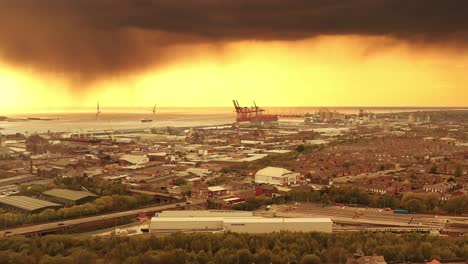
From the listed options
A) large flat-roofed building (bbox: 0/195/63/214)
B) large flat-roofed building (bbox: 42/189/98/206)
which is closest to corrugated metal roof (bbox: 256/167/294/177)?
large flat-roofed building (bbox: 42/189/98/206)

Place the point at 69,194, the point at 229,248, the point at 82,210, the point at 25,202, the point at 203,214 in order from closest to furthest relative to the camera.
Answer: the point at 229,248 → the point at 203,214 → the point at 82,210 → the point at 25,202 → the point at 69,194

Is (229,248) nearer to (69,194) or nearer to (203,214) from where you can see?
(203,214)

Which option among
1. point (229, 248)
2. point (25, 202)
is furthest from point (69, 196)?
point (229, 248)

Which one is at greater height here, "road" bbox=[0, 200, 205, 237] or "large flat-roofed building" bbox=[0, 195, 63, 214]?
"large flat-roofed building" bbox=[0, 195, 63, 214]

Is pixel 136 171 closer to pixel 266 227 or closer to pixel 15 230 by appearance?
pixel 15 230

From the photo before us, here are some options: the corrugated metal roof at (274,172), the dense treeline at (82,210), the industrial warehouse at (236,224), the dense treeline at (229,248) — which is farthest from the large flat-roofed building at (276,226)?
the corrugated metal roof at (274,172)

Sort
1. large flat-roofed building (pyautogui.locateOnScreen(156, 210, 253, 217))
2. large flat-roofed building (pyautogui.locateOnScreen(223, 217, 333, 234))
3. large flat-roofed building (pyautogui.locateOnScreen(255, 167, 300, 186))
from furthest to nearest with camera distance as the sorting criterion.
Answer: large flat-roofed building (pyautogui.locateOnScreen(255, 167, 300, 186)) < large flat-roofed building (pyautogui.locateOnScreen(156, 210, 253, 217)) < large flat-roofed building (pyautogui.locateOnScreen(223, 217, 333, 234))

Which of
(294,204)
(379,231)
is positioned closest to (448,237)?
(379,231)

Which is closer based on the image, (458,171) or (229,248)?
(229,248)

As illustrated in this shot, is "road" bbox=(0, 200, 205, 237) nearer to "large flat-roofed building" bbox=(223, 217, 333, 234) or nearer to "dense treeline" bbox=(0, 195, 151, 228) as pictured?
"dense treeline" bbox=(0, 195, 151, 228)
